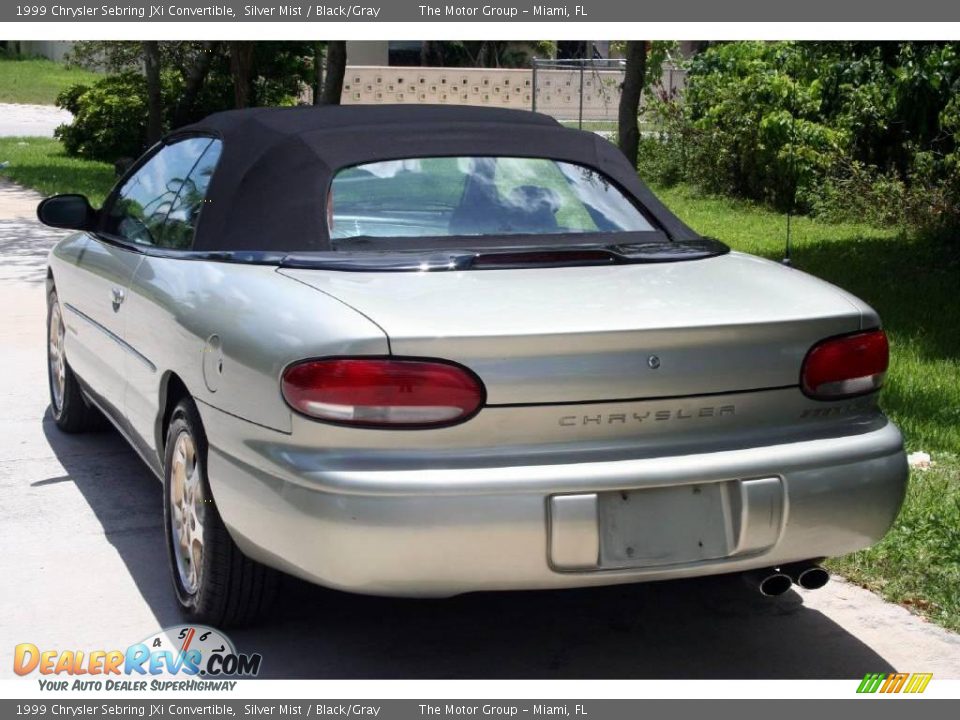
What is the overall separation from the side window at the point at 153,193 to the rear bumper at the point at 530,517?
1545 millimetres

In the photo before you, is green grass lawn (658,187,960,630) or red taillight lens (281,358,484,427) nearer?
red taillight lens (281,358,484,427)

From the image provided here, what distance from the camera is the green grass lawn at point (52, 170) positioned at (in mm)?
18219

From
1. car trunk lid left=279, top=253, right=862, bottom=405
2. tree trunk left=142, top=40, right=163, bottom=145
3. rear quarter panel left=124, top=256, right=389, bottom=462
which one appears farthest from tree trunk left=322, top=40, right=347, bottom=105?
car trunk lid left=279, top=253, right=862, bottom=405

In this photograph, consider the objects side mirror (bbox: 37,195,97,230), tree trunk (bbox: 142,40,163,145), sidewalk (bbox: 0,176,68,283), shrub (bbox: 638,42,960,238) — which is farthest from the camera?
Result: tree trunk (bbox: 142,40,163,145)

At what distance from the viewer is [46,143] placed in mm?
26203

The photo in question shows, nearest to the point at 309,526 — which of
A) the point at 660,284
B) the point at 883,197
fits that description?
the point at 660,284

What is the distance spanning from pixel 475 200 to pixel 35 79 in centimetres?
4736

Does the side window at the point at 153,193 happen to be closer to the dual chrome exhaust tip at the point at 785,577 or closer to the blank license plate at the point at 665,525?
the blank license plate at the point at 665,525

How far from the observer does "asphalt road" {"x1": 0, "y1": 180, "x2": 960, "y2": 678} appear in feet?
13.4
